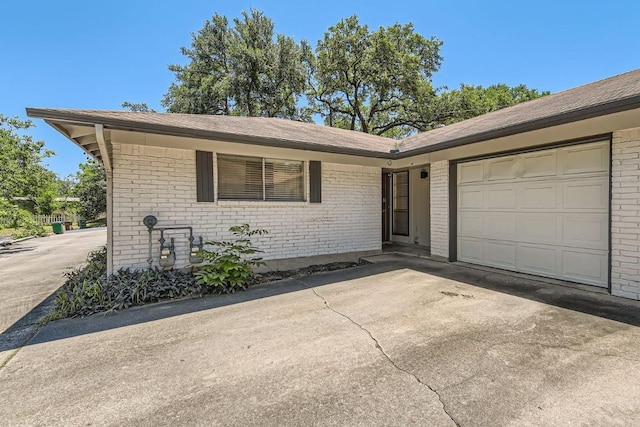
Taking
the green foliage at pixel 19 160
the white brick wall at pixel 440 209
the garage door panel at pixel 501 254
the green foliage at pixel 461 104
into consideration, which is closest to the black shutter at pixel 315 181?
the white brick wall at pixel 440 209

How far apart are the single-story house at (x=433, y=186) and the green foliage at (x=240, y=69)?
11.7 meters

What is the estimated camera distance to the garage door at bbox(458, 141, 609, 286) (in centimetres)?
461

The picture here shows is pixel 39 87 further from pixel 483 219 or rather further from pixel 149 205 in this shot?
pixel 483 219

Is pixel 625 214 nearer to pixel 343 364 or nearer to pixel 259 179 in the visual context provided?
pixel 343 364

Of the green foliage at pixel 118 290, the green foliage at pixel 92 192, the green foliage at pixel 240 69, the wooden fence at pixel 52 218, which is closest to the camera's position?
the green foliage at pixel 118 290

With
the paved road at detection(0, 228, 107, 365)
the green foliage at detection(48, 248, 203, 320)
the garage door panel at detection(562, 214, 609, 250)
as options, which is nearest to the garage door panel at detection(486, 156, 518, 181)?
the garage door panel at detection(562, 214, 609, 250)

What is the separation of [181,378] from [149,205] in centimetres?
353

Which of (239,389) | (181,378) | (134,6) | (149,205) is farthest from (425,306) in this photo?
(134,6)

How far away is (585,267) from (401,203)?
5.12 m

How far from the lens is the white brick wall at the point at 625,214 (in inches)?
159

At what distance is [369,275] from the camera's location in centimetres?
580

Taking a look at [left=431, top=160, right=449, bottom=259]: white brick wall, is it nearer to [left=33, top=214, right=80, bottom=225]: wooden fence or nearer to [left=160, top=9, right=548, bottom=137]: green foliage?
[left=160, top=9, right=548, bottom=137]: green foliage

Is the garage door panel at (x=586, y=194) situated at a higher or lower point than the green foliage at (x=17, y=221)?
higher

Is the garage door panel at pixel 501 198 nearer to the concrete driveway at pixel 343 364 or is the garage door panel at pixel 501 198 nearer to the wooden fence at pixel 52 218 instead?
the concrete driveway at pixel 343 364
